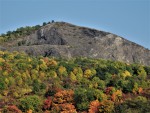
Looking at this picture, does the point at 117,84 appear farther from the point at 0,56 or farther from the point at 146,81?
the point at 0,56

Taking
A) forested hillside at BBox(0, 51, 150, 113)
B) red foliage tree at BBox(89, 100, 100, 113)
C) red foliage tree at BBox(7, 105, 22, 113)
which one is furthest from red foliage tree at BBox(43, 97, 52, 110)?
red foliage tree at BBox(89, 100, 100, 113)

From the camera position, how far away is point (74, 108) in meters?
138

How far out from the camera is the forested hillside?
135125 millimetres

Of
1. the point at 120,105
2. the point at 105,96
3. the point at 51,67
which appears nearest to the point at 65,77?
the point at 51,67

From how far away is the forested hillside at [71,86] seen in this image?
443 ft

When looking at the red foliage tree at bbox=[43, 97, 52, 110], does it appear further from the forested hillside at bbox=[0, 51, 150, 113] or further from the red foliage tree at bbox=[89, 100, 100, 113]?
the red foliage tree at bbox=[89, 100, 100, 113]

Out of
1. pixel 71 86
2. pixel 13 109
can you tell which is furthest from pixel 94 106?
pixel 71 86

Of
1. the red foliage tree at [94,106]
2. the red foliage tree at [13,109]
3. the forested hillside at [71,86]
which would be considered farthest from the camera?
the forested hillside at [71,86]

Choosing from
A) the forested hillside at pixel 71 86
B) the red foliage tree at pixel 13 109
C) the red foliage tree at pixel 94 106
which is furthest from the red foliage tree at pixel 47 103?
the red foliage tree at pixel 94 106

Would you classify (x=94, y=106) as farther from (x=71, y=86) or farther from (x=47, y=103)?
(x=71, y=86)

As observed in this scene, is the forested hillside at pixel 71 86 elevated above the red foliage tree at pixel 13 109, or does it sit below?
above

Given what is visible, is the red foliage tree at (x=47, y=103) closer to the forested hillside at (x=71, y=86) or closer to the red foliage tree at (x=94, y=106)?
the forested hillside at (x=71, y=86)

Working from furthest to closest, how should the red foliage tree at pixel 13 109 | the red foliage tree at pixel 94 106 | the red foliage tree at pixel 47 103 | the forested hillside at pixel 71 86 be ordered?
1. the red foliage tree at pixel 47 103
2. the forested hillside at pixel 71 86
3. the red foliage tree at pixel 94 106
4. the red foliage tree at pixel 13 109

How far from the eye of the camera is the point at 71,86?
6324 inches
